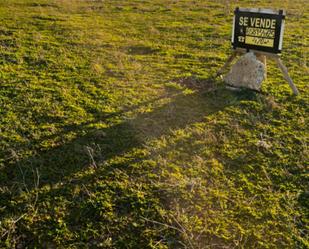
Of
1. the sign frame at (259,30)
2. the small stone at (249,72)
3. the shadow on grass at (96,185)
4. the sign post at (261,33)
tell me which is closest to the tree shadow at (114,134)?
the shadow on grass at (96,185)

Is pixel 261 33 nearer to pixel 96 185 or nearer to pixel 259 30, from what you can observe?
pixel 259 30

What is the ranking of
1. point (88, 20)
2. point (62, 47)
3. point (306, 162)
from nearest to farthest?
point (306, 162) → point (62, 47) → point (88, 20)

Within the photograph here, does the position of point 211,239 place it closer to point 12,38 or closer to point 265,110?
point 265,110

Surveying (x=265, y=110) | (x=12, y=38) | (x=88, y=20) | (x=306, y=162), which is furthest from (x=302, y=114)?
(x=88, y=20)

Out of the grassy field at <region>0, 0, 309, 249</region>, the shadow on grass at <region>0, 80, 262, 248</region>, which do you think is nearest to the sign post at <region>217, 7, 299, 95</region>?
the grassy field at <region>0, 0, 309, 249</region>

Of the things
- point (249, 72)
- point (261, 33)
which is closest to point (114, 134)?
point (249, 72)

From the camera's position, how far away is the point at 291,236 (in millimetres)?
5188

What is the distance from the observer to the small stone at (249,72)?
368 inches

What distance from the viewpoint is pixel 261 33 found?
9242 mm

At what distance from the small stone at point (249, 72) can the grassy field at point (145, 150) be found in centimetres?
39

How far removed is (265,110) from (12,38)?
999 cm

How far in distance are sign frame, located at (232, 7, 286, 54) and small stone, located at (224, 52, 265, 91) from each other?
35cm

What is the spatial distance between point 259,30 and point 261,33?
10cm

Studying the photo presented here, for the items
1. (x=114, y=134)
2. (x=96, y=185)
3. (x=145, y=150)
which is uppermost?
(x=114, y=134)
